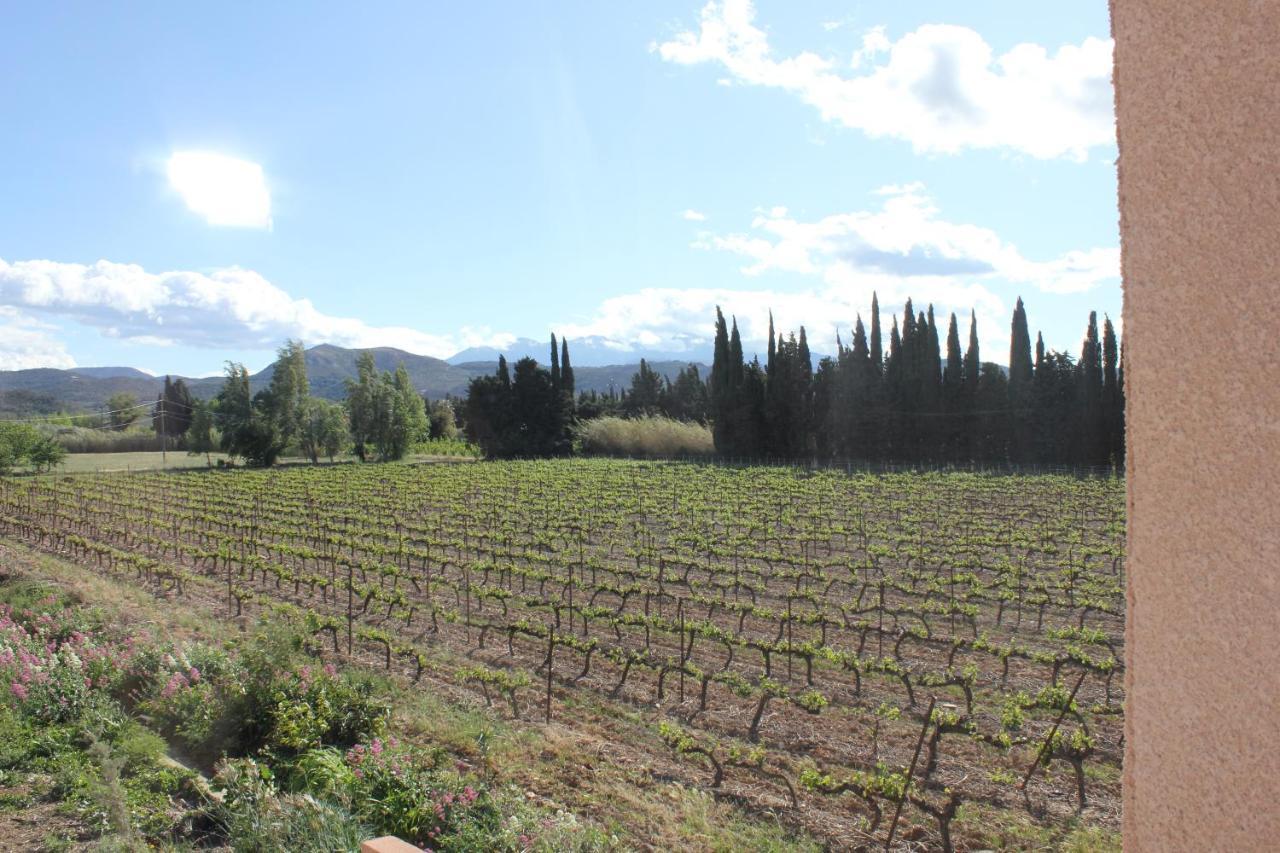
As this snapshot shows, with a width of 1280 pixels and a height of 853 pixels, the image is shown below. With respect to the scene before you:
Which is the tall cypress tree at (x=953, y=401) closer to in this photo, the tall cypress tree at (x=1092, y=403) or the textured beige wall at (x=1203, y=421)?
the tall cypress tree at (x=1092, y=403)

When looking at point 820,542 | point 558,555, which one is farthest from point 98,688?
point 820,542

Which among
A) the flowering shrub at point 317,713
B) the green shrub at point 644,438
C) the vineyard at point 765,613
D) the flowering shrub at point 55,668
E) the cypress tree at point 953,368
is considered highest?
the cypress tree at point 953,368

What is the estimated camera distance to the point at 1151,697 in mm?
1554

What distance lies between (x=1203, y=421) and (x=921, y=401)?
51.2 m

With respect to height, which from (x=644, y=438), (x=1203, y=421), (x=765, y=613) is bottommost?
(x=765, y=613)

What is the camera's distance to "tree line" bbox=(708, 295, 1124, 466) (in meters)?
46.0

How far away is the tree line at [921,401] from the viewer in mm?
46000

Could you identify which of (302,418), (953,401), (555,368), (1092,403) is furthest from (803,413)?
(302,418)

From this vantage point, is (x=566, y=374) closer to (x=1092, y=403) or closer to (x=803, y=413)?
(x=803, y=413)

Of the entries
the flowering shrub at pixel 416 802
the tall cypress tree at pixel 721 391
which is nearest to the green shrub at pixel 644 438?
the tall cypress tree at pixel 721 391

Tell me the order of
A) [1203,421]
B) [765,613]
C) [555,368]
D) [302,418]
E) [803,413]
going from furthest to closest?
1. [555,368]
2. [302,418]
3. [803,413]
4. [765,613]
5. [1203,421]

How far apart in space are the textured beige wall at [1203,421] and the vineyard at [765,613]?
588 cm

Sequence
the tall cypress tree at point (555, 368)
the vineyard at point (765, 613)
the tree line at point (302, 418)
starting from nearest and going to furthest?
1. the vineyard at point (765, 613)
2. the tree line at point (302, 418)
3. the tall cypress tree at point (555, 368)

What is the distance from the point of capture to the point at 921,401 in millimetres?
50219
